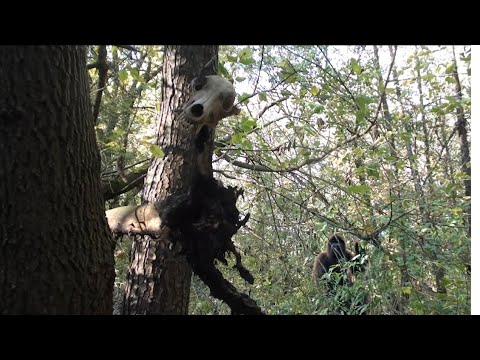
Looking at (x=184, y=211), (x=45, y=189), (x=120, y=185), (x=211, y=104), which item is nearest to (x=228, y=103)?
(x=211, y=104)

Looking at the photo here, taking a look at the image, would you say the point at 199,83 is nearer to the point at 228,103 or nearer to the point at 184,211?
the point at 228,103

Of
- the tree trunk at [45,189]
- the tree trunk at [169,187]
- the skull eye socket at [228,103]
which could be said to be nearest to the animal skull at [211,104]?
the skull eye socket at [228,103]

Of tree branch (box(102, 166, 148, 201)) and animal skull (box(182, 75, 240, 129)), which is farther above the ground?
tree branch (box(102, 166, 148, 201))

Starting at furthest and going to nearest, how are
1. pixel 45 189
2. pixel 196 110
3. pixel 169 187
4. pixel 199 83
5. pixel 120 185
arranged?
pixel 120 185 < pixel 169 187 < pixel 199 83 < pixel 196 110 < pixel 45 189

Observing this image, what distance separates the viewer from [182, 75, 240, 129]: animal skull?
4.71ft

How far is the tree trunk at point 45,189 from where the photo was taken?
4.10 feet

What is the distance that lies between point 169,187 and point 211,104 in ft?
3.08

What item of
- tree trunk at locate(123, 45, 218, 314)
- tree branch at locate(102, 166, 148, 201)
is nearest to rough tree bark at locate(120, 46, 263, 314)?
tree trunk at locate(123, 45, 218, 314)

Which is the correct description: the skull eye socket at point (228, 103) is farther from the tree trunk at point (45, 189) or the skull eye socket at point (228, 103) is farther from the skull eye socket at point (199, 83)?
the tree trunk at point (45, 189)

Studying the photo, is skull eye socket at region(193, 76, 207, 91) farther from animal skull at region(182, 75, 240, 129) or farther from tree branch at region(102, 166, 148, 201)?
tree branch at region(102, 166, 148, 201)

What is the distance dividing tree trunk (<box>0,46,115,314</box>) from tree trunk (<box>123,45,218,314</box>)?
0.79m

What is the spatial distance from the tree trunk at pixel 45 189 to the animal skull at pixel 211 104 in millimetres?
348

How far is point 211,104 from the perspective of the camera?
57.5 inches
